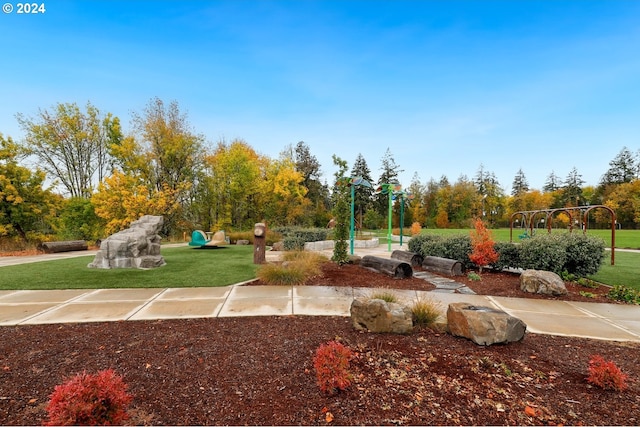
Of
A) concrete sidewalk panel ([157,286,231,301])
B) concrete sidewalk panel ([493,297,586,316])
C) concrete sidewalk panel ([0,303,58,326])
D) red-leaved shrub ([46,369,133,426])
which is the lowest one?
concrete sidewalk panel ([493,297,586,316])

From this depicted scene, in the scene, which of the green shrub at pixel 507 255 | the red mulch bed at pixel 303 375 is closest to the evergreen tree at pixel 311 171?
the green shrub at pixel 507 255

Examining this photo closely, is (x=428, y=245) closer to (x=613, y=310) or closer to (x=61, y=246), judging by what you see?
(x=613, y=310)

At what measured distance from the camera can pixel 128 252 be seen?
6938 mm

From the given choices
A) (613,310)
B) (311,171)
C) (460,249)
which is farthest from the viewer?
(311,171)

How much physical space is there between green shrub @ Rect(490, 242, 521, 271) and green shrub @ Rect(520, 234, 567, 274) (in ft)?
0.51

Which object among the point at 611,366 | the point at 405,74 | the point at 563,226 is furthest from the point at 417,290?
the point at 563,226

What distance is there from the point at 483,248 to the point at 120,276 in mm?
8216

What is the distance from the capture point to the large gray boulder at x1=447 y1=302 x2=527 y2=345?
9.09 ft

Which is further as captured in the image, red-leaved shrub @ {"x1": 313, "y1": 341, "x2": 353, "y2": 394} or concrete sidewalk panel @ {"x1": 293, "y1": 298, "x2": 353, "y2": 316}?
concrete sidewalk panel @ {"x1": 293, "y1": 298, "x2": 353, "y2": 316}

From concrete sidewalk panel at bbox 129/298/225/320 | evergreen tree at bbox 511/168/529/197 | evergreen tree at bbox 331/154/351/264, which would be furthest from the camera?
evergreen tree at bbox 511/168/529/197

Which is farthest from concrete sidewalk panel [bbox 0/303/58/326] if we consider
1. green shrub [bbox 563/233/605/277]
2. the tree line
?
green shrub [bbox 563/233/605/277]

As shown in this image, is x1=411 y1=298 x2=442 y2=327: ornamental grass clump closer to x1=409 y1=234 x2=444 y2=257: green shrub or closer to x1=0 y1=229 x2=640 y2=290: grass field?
x1=0 y1=229 x2=640 y2=290: grass field

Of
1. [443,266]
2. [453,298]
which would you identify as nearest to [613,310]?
[453,298]

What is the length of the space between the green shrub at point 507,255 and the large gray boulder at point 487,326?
440 cm
